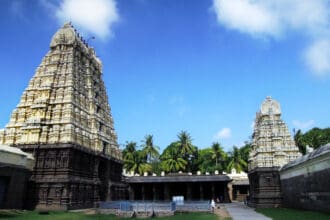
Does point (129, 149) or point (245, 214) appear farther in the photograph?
point (129, 149)

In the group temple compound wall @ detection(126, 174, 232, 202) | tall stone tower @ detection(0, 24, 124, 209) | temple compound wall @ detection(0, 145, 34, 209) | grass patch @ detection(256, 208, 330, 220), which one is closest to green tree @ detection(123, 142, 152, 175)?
temple compound wall @ detection(126, 174, 232, 202)

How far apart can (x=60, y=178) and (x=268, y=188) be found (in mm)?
21293

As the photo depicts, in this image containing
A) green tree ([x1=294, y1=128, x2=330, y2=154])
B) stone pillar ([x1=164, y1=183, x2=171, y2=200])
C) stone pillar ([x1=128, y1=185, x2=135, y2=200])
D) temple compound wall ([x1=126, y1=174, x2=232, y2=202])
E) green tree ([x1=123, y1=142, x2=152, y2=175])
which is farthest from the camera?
green tree ([x1=123, y1=142, x2=152, y2=175])

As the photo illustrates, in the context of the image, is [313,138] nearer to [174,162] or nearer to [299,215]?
[174,162]

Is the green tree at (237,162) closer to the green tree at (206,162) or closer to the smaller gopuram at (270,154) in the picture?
the green tree at (206,162)

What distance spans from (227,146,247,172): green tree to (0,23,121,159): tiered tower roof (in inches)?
1115

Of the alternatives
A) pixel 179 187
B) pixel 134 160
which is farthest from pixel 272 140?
pixel 134 160

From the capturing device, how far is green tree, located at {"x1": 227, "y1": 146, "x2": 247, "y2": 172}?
59156 mm

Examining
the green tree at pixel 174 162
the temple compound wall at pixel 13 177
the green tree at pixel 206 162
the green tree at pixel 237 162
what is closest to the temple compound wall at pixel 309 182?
the temple compound wall at pixel 13 177

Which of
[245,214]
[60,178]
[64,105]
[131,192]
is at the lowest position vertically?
[245,214]

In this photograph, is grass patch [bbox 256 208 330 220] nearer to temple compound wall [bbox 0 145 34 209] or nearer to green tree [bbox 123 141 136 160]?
temple compound wall [bbox 0 145 34 209]

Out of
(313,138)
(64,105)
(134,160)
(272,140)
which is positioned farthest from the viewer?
(134,160)

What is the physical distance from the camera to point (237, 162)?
60188 millimetres

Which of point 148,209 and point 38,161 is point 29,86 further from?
point 148,209
